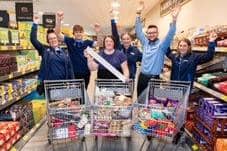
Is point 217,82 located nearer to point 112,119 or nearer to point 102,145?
point 112,119

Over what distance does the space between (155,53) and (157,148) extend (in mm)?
1333

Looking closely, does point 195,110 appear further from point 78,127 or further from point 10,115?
point 10,115

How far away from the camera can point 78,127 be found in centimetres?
308

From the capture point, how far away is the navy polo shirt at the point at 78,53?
16.1ft

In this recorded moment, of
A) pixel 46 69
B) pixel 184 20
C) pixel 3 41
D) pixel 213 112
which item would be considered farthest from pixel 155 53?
pixel 184 20

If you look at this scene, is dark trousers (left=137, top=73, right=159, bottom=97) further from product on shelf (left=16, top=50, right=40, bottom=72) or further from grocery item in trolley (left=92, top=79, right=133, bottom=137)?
product on shelf (left=16, top=50, right=40, bottom=72)

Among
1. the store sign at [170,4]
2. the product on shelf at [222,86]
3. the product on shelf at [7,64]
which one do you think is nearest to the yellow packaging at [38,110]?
the product on shelf at [7,64]

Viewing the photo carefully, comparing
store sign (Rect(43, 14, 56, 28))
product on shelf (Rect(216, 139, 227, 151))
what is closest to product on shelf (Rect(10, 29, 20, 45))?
store sign (Rect(43, 14, 56, 28))

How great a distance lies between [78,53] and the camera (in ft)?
16.3

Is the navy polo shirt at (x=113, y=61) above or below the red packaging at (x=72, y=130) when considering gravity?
above

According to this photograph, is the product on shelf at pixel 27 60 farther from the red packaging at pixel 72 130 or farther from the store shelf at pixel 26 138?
the red packaging at pixel 72 130

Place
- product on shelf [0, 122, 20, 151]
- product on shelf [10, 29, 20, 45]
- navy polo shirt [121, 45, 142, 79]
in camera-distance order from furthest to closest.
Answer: navy polo shirt [121, 45, 142, 79] → product on shelf [10, 29, 20, 45] → product on shelf [0, 122, 20, 151]

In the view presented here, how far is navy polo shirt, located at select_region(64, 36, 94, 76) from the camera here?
4910 mm

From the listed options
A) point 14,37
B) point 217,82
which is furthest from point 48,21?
point 217,82
